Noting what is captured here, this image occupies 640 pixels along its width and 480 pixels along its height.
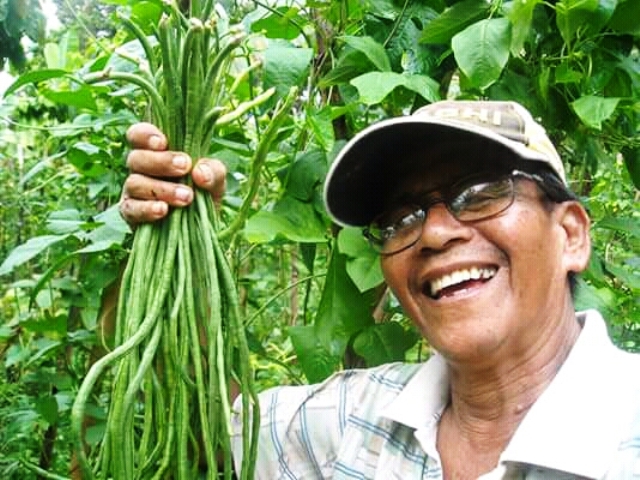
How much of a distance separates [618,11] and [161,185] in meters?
0.66

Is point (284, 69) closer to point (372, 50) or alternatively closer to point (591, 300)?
point (372, 50)

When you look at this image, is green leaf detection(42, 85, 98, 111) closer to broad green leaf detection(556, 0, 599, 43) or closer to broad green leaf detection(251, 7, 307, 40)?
broad green leaf detection(251, 7, 307, 40)

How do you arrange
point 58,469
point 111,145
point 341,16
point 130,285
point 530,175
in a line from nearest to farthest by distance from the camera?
point 130,285, point 530,175, point 341,16, point 111,145, point 58,469

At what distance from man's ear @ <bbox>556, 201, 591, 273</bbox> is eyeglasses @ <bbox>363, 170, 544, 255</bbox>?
0.07 metres

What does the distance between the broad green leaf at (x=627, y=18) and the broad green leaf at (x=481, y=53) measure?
0.19 m

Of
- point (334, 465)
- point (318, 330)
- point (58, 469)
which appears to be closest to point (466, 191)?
point (318, 330)

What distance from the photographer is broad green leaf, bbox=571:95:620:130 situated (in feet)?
3.63

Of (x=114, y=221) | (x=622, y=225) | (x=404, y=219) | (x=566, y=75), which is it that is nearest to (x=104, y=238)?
(x=114, y=221)

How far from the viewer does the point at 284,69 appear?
1.09m

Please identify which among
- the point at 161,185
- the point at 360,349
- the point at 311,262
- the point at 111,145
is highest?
the point at 161,185

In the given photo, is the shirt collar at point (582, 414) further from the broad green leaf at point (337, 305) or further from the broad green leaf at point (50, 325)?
the broad green leaf at point (50, 325)

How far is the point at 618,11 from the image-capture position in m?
1.15

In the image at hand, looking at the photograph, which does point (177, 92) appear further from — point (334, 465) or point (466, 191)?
point (334, 465)

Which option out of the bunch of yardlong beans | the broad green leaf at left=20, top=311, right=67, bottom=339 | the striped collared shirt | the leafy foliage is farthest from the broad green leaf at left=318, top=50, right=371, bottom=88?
the broad green leaf at left=20, top=311, right=67, bottom=339
